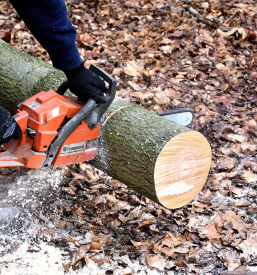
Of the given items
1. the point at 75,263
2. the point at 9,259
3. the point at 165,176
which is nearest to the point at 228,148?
the point at 165,176

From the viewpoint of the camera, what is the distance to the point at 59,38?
2.39m

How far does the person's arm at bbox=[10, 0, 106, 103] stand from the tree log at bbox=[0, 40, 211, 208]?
369 millimetres

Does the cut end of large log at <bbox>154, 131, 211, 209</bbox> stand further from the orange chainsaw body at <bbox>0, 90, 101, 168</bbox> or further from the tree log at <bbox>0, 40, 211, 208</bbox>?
the orange chainsaw body at <bbox>0, 90, 101, 168</bbox>

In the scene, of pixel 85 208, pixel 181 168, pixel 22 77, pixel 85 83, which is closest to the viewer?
pixel 85 83

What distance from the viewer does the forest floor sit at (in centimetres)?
272


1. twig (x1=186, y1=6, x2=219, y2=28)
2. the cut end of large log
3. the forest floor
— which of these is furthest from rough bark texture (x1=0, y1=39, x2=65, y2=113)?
twig (x1=186, y1=6, x2=219, y2=28)

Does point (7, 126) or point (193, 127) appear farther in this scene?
point (193, 127)

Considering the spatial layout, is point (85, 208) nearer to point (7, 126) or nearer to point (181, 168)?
point (181, 168)

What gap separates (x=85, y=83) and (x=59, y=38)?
1.21ft

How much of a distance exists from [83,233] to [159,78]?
2.65 meters

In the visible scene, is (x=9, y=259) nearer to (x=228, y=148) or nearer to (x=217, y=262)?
(x=217, y=262)

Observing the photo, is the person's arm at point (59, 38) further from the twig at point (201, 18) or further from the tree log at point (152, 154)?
the twig at point (201, 18)

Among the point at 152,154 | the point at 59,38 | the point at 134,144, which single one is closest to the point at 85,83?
the point at 59,38

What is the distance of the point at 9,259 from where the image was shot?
256cm
